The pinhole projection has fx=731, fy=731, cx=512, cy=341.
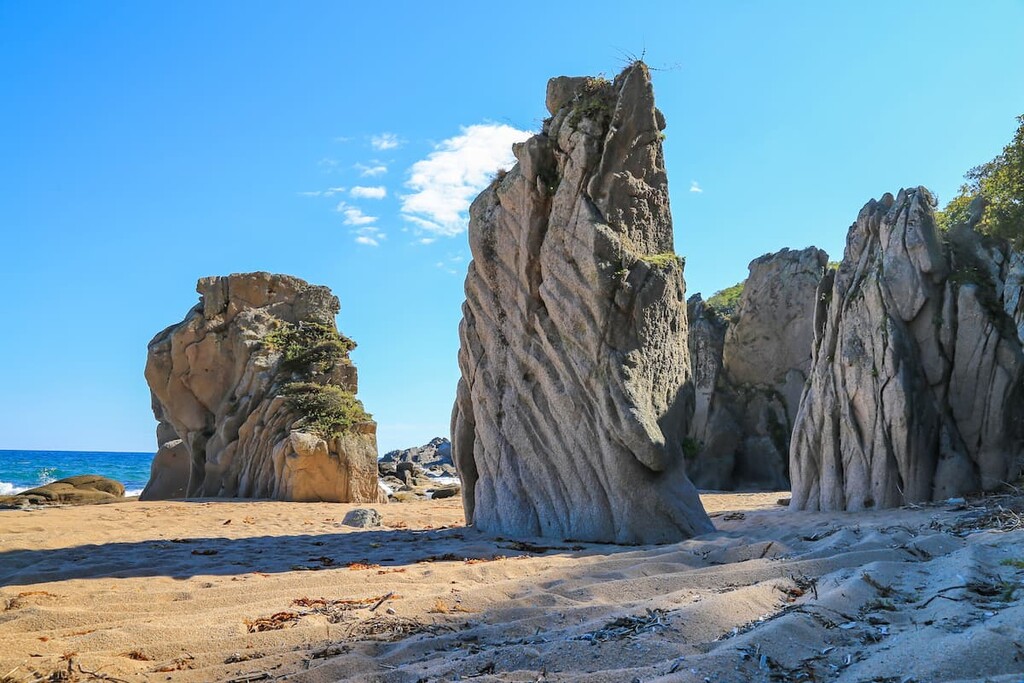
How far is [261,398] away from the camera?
17891 millimetres

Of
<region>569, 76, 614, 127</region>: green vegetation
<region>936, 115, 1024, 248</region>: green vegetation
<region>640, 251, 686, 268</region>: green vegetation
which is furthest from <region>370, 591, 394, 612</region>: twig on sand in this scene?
<region>936, 115, 1024, 248</region>: green vegetation

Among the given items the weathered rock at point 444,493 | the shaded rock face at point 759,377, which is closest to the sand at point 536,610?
the weathered rock at point 444,493

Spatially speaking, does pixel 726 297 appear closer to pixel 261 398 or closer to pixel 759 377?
pixel 759 377

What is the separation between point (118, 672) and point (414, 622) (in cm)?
147

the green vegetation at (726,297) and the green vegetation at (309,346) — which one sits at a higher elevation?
the green vegetation at (726,297)

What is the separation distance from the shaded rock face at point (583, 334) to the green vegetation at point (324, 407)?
7.29 metres

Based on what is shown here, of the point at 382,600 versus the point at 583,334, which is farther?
the point at 583,334

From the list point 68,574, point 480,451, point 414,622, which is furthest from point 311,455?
point 414,622

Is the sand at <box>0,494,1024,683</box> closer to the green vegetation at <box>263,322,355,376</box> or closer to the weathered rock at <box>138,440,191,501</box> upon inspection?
the green vegetation at <box>263,322,355,376</box>

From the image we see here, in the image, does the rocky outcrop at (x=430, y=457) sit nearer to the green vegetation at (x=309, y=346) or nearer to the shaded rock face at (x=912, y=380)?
the green vegetation at (x=309, y=346)

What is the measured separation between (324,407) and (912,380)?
1202 cm

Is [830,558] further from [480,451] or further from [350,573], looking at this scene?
[480,451]

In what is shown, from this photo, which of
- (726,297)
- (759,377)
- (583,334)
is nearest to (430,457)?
(726,297)

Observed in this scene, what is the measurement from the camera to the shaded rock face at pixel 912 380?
10.9 metres
